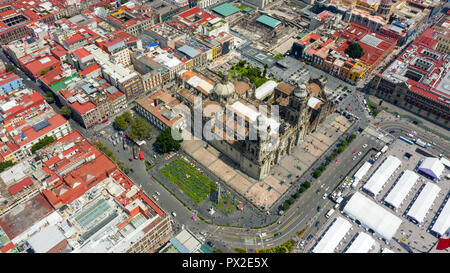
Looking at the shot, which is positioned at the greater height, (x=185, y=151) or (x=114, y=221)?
(x=114, y=221)

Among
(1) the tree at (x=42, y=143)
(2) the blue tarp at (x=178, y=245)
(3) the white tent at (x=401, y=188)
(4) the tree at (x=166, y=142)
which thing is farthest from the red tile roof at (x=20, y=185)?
(3) the white tent at (x=401, y=188)

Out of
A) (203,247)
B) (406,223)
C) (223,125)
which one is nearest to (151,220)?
(203,247)

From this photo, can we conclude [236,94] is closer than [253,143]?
No

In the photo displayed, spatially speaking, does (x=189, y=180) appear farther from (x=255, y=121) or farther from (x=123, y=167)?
(x=255, y=121)

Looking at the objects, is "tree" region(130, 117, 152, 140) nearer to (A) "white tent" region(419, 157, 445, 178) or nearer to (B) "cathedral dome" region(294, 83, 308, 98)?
(B) "cathedral dome" region(294, 83, 308, 98)

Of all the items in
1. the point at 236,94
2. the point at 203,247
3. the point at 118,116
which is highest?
the point at 236,94

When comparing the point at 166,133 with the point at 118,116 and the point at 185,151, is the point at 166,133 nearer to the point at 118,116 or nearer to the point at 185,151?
the point at 185,151
